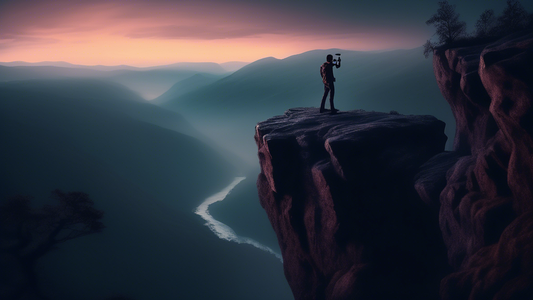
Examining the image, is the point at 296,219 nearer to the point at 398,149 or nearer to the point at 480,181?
the point at 398,149

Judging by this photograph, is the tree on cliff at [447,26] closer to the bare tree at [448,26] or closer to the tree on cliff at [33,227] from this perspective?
the bare tree at [448,26]

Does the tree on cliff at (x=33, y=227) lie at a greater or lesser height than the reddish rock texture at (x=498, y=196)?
lesser

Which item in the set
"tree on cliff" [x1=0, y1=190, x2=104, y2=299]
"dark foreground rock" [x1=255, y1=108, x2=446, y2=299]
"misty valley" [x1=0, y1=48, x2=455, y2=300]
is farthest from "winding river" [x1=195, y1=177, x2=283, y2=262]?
"dark foreground rock" [x1=255, y1=108, x2=446, y2=299]

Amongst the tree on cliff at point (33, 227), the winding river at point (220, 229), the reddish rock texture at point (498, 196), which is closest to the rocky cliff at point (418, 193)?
the reddish rock texture at point (498, 196)

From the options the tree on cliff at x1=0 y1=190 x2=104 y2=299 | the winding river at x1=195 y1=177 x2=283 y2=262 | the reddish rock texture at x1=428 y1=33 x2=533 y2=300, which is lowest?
the winding river at x1=195 y1=177 x2=283 y2=262

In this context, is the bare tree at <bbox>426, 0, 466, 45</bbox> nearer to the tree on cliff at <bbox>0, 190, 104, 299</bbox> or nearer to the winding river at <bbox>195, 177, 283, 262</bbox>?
the tree on cliff at <bbox>0, 190, 104, 299</bbox>
